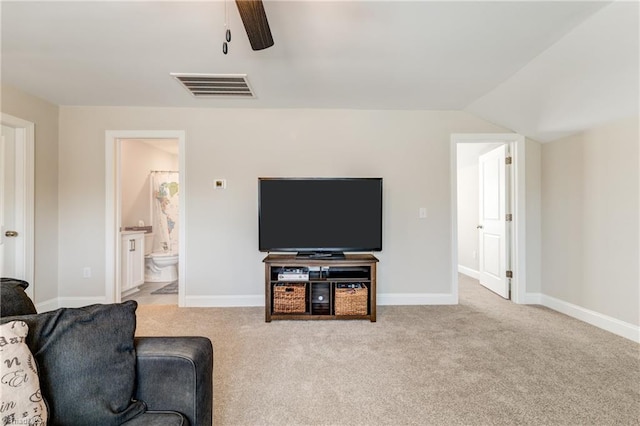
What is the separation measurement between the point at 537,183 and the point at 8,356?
4.40 meters

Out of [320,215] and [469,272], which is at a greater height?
[320,215]

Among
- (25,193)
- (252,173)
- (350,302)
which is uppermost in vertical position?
(252,173)

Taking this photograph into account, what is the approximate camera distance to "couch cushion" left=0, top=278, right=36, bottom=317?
3.63 ft

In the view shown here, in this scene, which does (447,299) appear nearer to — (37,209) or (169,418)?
(169,418)

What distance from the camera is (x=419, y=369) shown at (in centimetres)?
203

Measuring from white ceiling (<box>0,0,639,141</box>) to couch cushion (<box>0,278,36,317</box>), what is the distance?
1587mm

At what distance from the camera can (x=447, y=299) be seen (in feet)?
11.3

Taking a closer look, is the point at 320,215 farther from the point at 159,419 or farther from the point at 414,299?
the point at 159,419

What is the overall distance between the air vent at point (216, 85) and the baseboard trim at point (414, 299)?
2667 millimetres

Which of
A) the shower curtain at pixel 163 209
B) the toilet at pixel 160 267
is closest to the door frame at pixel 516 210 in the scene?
the toilet at pixel 160 267

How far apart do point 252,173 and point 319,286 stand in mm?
1498

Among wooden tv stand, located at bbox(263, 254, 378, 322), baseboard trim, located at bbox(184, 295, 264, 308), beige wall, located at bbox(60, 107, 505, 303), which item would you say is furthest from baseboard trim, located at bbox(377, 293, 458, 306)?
baseboard trim, located at bbox(184, 295, 264, 308)

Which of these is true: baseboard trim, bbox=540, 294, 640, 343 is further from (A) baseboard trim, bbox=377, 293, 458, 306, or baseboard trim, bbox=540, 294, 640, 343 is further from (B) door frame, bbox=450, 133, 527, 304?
(A) baseboard trim, bbox=377, 293, 458, 306

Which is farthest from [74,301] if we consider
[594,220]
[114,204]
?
[594,220]
